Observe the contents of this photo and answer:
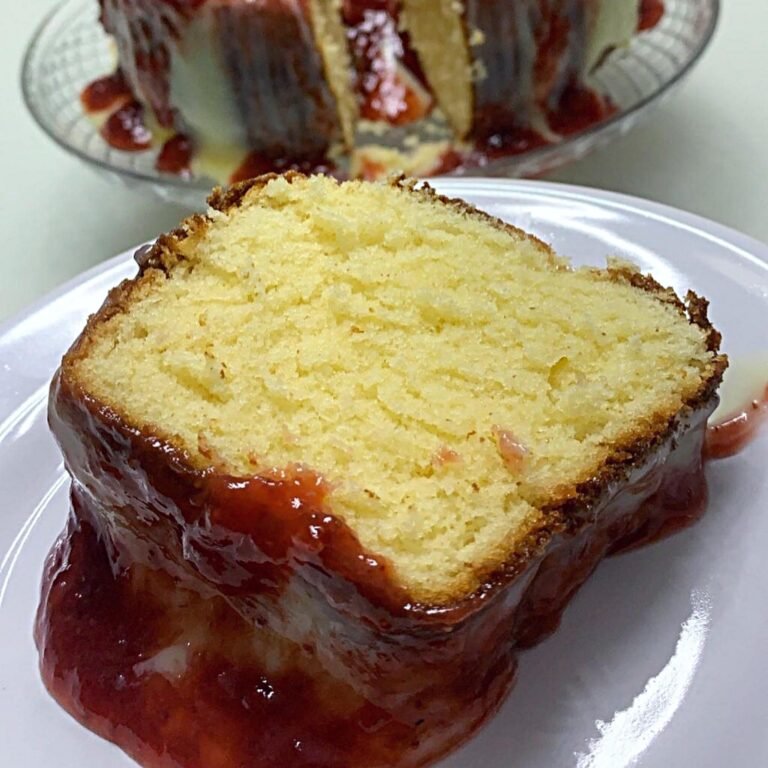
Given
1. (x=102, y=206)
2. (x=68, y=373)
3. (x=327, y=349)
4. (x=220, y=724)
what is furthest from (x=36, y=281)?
(x=220, y=724)

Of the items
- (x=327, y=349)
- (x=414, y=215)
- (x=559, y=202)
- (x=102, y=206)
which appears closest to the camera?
(x=327, y=349)

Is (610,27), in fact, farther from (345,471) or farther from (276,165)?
(345,471)

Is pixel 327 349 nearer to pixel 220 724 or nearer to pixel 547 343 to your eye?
pixel 547 343

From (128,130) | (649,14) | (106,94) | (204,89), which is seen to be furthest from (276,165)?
(649,14)

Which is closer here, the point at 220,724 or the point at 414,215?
the point at 220,724

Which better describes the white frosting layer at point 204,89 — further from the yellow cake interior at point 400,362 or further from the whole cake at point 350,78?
the yellow cake interior at point 400,362

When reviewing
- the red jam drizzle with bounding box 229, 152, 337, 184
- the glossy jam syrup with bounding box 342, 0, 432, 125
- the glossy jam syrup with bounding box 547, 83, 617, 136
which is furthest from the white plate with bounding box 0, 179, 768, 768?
the glossy jam syrup with bounding box 342, 0, 432, 125

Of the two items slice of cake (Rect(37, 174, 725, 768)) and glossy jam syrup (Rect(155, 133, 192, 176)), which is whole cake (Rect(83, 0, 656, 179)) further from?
slice of cake (Rect(37, 174, 725, 768))
